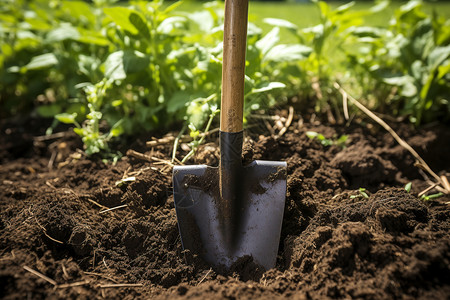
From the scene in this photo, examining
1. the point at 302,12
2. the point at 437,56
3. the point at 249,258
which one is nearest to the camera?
the point at 249,258

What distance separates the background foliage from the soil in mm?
256

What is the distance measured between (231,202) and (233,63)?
59 cm

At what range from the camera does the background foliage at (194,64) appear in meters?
1.91

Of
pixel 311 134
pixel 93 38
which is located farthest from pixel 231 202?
pixel 93 38

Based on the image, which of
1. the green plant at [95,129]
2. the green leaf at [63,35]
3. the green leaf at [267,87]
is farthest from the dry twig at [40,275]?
the green leaf at [63,35]

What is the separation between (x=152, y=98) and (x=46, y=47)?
1143mm

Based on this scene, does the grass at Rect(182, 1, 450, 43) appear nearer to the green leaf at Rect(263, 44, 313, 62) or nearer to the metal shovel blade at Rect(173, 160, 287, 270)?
the green leaf at Rect(263, 44, 313, 62)

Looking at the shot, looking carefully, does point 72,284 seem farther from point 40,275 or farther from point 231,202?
point 231,202

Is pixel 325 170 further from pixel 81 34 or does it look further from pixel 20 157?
pixel 20 157

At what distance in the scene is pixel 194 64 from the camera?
2.01 metres

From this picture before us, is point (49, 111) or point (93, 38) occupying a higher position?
point (93, 38)

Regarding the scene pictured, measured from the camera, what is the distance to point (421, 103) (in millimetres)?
2109

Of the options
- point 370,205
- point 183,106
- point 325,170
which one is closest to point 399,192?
point 370,205

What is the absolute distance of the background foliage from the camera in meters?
1.91
